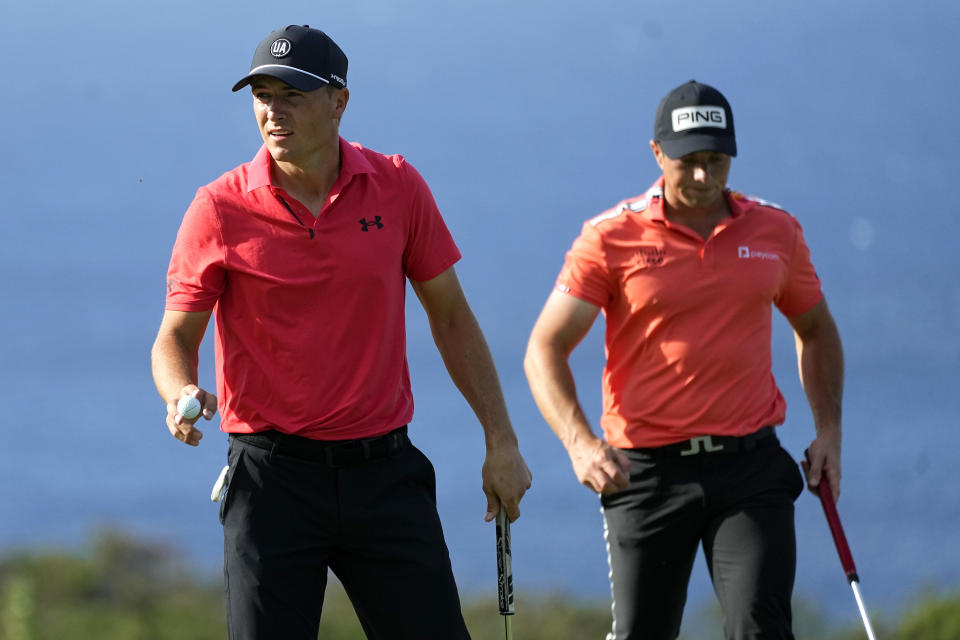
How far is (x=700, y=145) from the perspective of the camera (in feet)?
16.5

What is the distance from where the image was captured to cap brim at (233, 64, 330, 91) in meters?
4.01

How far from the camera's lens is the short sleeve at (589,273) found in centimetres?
518

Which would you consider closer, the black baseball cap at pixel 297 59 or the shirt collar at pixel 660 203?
the black baseball cap at pixel 297 59

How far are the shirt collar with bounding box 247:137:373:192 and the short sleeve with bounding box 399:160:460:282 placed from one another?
0.47 feet

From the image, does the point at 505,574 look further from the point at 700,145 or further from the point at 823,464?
the point at 700,145

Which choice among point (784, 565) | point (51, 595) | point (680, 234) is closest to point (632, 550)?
point (784, 565)

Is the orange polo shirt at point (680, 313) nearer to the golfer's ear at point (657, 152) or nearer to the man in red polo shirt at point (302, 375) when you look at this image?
the golfer's ear at point (657, 152)

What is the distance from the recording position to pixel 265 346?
4016 millimetres

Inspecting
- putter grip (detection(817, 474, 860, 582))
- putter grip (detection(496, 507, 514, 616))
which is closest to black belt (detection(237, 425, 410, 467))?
putter grip (detection(496, 507, 514, 616))

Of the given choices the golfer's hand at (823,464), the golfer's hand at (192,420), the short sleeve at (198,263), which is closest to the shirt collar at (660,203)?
the golfer's hand at (823,464)

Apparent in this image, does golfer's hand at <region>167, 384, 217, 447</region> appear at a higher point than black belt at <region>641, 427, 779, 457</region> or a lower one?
higher

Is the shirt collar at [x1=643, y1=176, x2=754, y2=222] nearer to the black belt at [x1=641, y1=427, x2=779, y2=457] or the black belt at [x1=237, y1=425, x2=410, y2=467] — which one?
the black belt at [x1=641, y1=427, x2=779, y2=457]

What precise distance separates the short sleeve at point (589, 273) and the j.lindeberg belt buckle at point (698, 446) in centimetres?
63

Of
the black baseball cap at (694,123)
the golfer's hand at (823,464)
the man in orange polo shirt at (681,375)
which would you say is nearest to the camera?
the man in orange polo shirt at (681,375)
